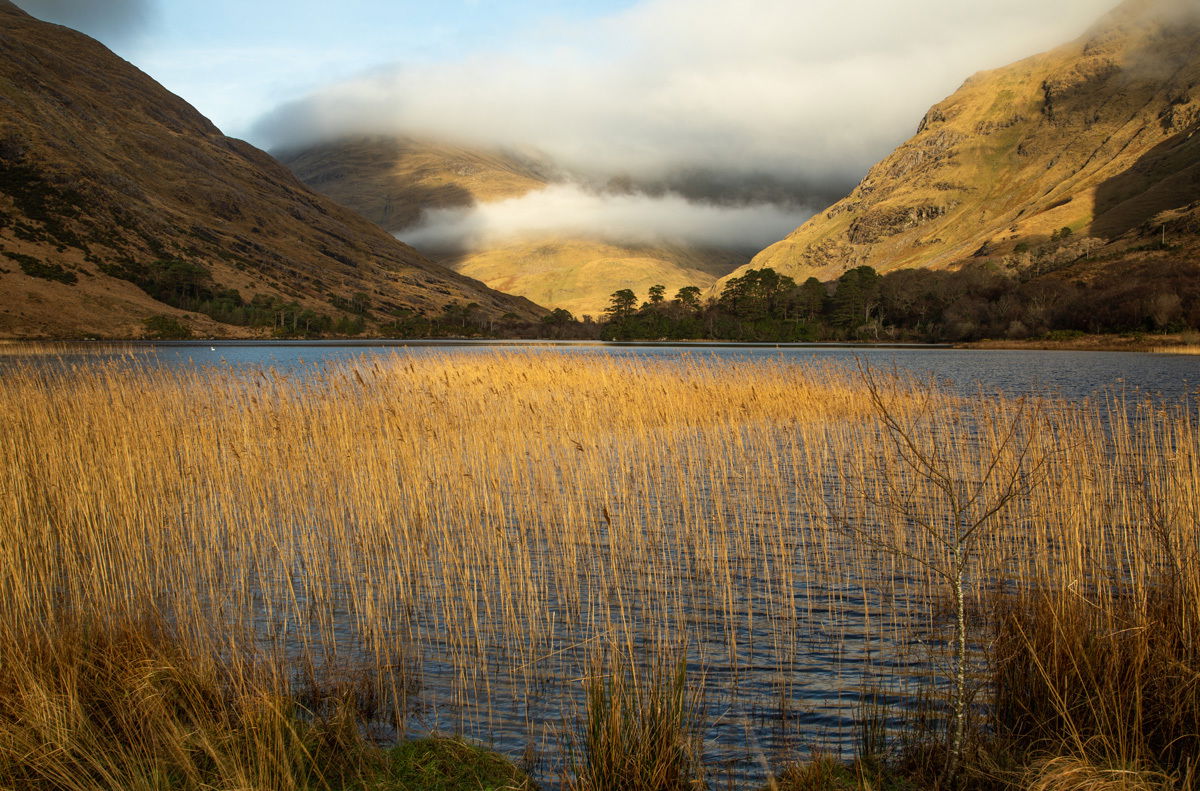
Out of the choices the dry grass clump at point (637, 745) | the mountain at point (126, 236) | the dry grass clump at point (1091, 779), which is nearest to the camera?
the dry grass clump at point (1091, 779)

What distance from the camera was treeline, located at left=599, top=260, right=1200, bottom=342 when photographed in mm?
75500

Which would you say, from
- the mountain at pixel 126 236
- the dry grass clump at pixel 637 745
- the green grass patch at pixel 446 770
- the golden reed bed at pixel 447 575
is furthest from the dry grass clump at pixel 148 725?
the mountain at pixel 126 236

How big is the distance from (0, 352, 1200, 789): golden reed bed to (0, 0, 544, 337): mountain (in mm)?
83964

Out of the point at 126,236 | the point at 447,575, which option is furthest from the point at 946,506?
the point at 126,236

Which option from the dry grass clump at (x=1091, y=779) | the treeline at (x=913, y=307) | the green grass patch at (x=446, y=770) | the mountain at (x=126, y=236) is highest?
the mountain at (x=126, y=236)

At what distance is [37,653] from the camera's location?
17.0ft

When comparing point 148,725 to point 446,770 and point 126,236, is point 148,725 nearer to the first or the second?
point 446,770

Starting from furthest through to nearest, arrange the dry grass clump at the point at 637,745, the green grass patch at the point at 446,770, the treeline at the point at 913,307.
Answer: the treeline at the point at 913,307 → the green grass patch at the point at 446,770 → the dry grass clump at the point at 637,745

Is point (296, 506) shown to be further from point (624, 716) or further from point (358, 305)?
point (358, 305)

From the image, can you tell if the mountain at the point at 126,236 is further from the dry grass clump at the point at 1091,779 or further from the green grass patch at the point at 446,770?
the dry grass clump at the point at 1091,779

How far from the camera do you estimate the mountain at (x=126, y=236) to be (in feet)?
318

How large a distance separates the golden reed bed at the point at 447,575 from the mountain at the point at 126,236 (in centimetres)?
8396

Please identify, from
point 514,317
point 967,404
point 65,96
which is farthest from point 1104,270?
point 65,96

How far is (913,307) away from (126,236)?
12518 cm
